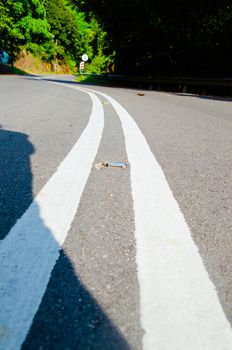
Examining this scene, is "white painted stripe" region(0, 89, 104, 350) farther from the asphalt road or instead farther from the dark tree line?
the dark tree line

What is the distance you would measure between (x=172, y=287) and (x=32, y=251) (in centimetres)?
64

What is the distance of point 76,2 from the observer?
2502cm

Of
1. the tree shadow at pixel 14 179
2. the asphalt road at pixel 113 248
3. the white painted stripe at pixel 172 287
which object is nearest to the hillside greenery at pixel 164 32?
the tree shadow at pixel 14 179

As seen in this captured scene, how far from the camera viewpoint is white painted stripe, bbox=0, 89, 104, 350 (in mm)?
1184

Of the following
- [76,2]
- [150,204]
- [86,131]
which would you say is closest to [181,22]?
[76,2]

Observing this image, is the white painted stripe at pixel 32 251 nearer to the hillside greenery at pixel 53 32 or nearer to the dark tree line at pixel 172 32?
the dark tree line at pixel 172 32

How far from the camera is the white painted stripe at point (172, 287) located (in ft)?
3.78

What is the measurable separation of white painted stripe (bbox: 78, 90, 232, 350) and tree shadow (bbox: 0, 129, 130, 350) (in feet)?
0.51

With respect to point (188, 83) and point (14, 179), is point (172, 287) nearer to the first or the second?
point (14, 179)

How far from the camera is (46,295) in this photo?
132cm

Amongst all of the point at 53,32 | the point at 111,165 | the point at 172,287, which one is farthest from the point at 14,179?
the point at 53,32

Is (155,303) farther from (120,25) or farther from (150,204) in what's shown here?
(120,25)

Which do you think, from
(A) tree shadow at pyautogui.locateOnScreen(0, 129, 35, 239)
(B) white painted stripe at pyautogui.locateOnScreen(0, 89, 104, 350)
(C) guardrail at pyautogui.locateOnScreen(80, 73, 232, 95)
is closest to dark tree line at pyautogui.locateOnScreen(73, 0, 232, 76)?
(C) guardrail at pyautogui.locateOnScreen(80, 73, 232, 95)

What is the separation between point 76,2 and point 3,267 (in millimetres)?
26792
